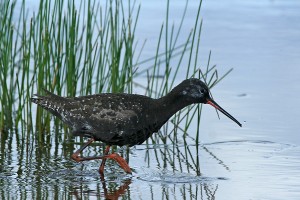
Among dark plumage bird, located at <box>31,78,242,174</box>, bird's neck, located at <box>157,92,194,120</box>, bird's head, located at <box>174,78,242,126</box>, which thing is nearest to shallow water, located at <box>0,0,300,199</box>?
dark plumage bird, located at <box>31,78,242,174</box>

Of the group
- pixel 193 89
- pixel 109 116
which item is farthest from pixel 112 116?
pixel 193 89

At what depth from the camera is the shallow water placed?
762cm

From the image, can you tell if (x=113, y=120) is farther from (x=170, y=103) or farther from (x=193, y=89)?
(x=193, y=89)

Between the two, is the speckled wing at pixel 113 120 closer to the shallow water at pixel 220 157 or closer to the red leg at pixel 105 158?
the red leg at pixel 105 158

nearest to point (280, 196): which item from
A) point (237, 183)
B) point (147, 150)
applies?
point (237, 183)

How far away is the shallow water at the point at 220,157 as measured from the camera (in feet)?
25.0

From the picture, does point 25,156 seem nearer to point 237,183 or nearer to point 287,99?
point 237,183

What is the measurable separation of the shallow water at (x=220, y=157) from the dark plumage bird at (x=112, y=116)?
32 cm

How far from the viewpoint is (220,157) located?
8836 mm

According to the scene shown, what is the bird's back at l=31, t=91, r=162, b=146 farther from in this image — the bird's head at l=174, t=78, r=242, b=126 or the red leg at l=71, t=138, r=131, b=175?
the bird's head at l=174, t=78, r=242, b=126

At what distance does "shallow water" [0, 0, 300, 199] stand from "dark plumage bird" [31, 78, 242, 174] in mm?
320

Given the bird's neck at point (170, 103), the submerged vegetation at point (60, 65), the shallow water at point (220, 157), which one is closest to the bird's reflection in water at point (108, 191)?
the shallow water at point (220, 157)

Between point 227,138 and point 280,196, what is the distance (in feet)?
7.12

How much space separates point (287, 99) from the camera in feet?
35.4
